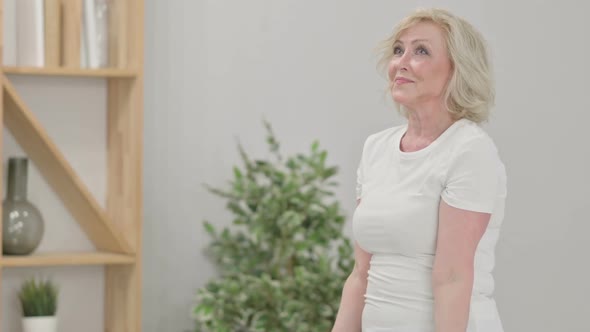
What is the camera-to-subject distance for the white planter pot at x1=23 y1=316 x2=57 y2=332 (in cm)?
307

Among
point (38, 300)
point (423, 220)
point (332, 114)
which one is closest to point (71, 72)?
point (38, 300)

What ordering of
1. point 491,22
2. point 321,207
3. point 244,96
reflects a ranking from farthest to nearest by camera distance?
point 491,22 < point 244,96 < point 321,207

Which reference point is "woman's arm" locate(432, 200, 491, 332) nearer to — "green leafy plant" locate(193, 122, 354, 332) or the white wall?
"green leafy plant" locate(193, 122, 354, 332)

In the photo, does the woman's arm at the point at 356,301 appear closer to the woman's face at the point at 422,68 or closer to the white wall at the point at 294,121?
the woman's face at the point at 422,68

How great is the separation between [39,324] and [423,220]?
5.31ft

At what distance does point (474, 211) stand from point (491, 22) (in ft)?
7.42

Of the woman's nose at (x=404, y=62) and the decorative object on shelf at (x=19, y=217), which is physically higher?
the woman's nose at (x=404, y=62)

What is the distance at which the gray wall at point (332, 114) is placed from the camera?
3459mm

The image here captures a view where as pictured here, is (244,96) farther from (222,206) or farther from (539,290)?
(539,290)

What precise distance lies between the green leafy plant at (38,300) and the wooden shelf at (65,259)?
0.10 meters

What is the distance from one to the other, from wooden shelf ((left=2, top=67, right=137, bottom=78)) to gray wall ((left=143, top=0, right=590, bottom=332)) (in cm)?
35

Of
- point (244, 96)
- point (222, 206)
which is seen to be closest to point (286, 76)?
point (244, 96)

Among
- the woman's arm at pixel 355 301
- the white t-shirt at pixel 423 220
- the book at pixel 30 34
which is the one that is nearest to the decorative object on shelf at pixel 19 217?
the book at pixel 30 34

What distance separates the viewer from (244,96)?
3.58 meters
